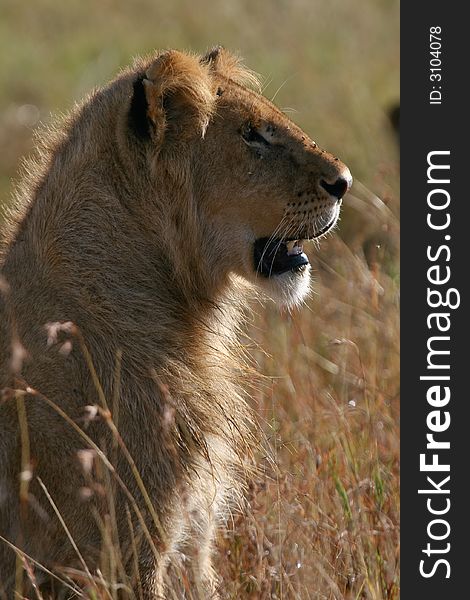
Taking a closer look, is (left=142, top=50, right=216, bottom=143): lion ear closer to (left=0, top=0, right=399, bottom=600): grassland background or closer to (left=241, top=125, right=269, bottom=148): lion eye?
(left=241, top=125, right=269, bottom=148): lion eye

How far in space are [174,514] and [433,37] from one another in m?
2.07

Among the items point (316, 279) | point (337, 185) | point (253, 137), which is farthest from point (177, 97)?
point (316, 279)

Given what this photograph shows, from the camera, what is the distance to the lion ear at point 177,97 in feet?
12.8

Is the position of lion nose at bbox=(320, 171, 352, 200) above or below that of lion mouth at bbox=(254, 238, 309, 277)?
above

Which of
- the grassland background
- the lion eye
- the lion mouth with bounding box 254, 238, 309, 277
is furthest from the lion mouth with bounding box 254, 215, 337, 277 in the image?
the grassland background

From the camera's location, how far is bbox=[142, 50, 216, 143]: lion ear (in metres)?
3.90

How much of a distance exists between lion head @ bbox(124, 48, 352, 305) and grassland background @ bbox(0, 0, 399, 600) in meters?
0.44

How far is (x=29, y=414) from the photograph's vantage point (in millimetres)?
3631

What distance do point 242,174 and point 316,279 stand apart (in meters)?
3.07

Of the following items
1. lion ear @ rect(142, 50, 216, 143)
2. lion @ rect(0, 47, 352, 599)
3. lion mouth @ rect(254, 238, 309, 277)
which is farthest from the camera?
lion mouth @ rect(254, 238, 309, 277)

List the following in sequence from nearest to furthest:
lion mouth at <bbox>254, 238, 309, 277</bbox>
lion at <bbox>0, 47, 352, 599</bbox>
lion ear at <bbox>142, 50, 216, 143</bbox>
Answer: lion at <bbox>0, 47, 352, 599</bbox>
lion ear at <bbox>142, 50, 216, 143</bbox>
lion mouth at <bbox>254, 238, 309, 277</bbox>

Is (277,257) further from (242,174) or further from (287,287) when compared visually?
(242,174)

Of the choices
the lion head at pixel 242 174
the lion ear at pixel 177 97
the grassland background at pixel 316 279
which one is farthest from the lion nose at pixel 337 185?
the grassland background at pixel 316 279

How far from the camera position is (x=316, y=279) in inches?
278
